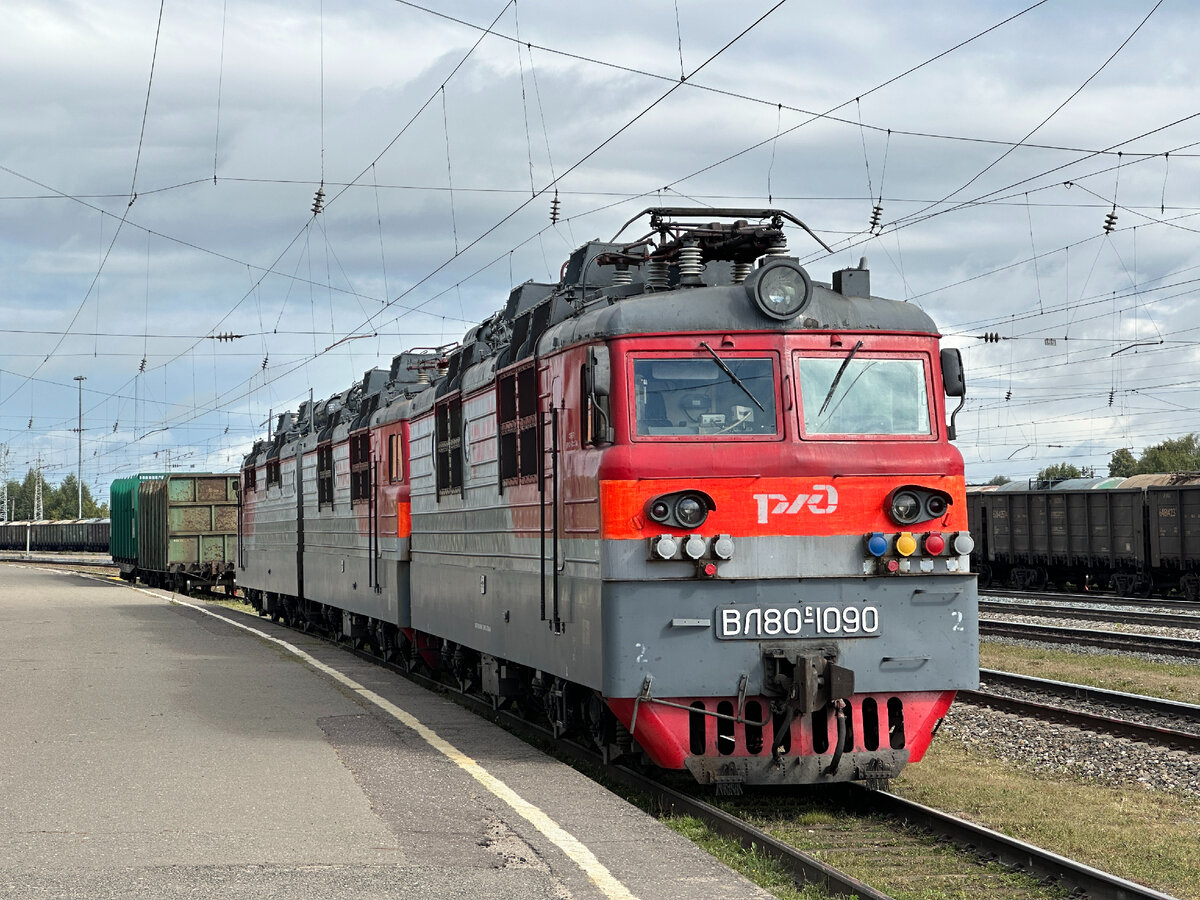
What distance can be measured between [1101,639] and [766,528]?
13950mm

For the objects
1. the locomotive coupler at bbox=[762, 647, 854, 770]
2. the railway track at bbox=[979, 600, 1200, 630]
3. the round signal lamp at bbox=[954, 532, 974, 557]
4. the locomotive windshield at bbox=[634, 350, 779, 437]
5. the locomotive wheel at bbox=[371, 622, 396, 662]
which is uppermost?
the locomotive windshield at bbox=[634, 350, 779, 437]

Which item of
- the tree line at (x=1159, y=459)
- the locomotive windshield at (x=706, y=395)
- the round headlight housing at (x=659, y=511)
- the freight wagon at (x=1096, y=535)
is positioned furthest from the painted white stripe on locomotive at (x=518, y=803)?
the tree line at (x=1159, y=459)

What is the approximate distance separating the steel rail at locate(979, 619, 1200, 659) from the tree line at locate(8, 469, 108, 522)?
145m

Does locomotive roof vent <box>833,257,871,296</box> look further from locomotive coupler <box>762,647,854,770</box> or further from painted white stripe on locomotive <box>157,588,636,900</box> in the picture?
painted white stripe on locomotive <box>157,588,636,900</box>

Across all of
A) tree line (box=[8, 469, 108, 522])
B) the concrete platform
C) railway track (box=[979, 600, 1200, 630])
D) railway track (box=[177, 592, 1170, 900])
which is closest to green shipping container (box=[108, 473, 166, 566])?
railway track (box=[979, 600, 1200, 630])

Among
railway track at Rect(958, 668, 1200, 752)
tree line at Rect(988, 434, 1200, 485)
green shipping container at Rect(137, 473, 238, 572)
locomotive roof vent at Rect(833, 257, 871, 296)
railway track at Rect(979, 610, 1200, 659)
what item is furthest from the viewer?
tree line at Rect(988, 434, 1200, 485)

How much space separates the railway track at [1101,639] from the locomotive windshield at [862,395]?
1137cm

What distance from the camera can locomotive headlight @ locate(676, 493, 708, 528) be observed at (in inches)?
354

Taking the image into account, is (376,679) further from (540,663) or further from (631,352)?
(631,352)

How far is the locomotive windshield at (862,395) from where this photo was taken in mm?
9367

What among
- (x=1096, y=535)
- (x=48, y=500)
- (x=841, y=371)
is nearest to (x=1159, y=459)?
(x=1096, y=535)

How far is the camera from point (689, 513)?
900 centimetres

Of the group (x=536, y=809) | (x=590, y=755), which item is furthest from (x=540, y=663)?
(x=536, y=809)

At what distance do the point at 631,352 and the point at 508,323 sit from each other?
167 inches
